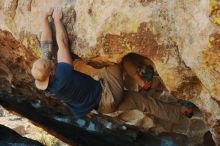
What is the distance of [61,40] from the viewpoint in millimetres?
5461

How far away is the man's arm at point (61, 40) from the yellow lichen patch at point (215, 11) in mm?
1880

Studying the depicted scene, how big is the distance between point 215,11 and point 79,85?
206 centimetres

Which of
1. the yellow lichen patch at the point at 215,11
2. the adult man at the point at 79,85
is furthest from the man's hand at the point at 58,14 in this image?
the yellow lichen patch at the point at 215,11

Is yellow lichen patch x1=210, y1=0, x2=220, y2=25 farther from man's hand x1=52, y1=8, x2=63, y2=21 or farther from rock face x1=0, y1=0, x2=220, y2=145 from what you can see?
man's hand x1=52, y1=8, x2=63, y2=21

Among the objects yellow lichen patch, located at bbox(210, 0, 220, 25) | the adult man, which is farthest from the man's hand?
yellow lichen patch, located at bbox(210, 0, 220, 25)

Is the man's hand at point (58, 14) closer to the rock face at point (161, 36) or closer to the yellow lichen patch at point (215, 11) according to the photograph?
the rock face at point (161, 36)

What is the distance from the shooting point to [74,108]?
5.98 m

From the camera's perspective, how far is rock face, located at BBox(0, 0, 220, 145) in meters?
4.36

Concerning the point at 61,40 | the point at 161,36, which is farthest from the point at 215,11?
the point at 61,40

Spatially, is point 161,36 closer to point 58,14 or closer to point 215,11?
point 215,11

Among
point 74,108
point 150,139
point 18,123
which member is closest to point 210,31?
point 74,108

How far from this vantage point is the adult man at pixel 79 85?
5.32 meters

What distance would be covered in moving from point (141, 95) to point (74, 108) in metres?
0.94

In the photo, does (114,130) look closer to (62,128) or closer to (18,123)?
(62,128)
